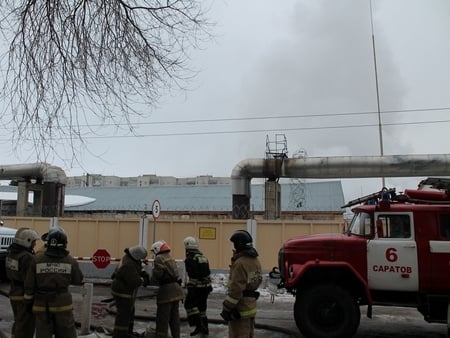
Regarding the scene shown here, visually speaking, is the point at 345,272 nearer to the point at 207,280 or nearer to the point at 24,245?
the point at 207,280

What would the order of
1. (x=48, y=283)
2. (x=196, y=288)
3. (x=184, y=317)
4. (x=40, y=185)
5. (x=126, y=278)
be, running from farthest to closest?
(x=40, y=185)
(x=184, y=317)
(x=196, y=288)
(x=126, y=278)
(x=48, y=283)

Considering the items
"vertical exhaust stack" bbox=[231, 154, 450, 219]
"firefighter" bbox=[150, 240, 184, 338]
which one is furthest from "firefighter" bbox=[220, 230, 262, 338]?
"vertical exhaust stack" bbox=[231, 154, 450, 219]

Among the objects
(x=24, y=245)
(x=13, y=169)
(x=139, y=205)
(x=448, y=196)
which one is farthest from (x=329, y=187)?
(x=24, y=245)

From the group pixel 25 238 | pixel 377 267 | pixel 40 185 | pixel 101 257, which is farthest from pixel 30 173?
pixel 377 267

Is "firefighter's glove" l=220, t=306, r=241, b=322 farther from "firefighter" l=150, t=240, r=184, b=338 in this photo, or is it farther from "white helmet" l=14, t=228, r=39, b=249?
"white helmet" l=14, t=228, r=39, b=249

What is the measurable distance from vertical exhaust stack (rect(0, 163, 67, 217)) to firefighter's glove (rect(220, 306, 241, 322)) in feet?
57.0

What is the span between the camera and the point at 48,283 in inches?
225

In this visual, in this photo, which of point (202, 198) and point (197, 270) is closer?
point (197, 270)

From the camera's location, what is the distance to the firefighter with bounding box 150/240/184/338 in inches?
284

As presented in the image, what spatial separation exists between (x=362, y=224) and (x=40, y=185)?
18.9 m

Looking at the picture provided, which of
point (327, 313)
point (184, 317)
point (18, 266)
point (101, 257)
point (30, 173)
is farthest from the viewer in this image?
point (30, 173)

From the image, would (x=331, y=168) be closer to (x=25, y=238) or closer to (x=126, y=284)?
(x=126, y=284)

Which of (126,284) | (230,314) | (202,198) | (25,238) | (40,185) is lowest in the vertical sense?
(230,314)

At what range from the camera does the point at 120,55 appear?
690 cm
